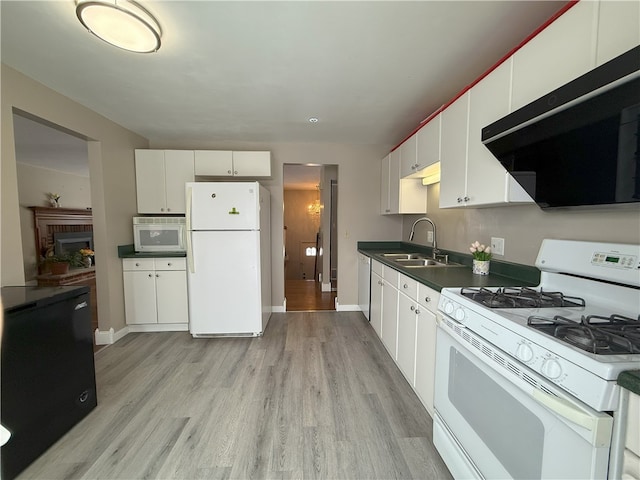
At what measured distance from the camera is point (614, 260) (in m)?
1.03

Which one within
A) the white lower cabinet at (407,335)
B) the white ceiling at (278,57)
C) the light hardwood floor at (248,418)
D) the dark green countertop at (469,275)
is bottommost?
the light hardwood floor at (248,418)

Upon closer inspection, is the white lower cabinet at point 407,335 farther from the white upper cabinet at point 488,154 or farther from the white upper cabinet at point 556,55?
the white upper cabinet at point 556,55

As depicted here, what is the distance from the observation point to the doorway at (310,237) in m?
4.48

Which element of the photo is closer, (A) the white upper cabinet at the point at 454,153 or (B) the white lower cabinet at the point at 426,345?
(B) the white lower cabinet at the point at 426,345

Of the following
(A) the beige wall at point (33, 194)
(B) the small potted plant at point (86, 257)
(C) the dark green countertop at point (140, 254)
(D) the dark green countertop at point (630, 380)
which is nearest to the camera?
(D) the dark green countertop at point (630, 380)

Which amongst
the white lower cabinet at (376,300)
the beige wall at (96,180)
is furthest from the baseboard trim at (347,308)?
the beige wall at (96,180)

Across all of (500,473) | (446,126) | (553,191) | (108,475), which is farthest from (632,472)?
(108,475)

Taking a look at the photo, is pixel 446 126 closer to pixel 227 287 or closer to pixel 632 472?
pixel 632 472

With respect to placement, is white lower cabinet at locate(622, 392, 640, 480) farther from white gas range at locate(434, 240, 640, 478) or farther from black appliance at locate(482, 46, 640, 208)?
black appliance at locate(482, 46, 640, 208)

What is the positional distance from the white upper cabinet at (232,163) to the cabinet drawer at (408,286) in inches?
81.4

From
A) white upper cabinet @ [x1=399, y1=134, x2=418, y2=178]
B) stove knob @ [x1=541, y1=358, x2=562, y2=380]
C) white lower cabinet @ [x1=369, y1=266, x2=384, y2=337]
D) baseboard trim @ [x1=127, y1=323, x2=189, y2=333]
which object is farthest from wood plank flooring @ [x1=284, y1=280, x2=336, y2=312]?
stove knob @ [x1=541, y1=358, x2=562, y2=380]

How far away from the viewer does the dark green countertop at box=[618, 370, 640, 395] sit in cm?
58

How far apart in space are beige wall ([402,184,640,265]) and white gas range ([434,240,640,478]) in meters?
0.11

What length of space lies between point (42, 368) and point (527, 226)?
2.94 m
